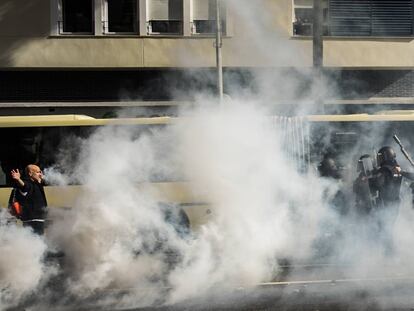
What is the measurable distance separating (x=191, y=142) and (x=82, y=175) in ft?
4.49

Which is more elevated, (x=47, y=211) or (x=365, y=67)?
(x=365, y=67)

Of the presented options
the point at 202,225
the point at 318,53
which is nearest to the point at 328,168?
the point at 202,225

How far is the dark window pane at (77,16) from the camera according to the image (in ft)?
52.9

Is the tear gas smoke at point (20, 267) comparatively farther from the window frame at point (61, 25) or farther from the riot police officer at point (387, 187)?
the window frame at point (61, 25)

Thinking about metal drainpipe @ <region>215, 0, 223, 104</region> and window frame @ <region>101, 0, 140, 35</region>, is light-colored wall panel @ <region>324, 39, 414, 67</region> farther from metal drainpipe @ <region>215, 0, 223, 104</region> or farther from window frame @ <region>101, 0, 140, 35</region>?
window frame @ <region>101, 0, 140, 35</region>

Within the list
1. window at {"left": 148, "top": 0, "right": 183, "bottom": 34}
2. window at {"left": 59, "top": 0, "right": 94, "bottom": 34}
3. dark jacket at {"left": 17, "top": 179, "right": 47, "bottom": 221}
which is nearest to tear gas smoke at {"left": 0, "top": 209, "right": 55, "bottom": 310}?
dark jacket at {"left": 17, "top": 179, "right": 47, "bottom": 221}

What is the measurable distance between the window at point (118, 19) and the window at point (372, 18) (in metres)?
5.38

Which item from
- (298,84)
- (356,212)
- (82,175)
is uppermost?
(298,84)

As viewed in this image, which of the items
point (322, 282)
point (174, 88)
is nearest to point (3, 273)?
point (322, 282)

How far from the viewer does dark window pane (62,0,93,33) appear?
52.9 ft

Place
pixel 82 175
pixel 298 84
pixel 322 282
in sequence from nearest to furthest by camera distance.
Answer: pixel 322 282 → pixel 82 175 → pixel 298 84

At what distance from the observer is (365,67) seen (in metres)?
16.1

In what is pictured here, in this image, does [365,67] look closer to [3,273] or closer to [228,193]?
[228,193]

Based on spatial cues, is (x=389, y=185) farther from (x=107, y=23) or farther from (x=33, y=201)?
(x=107, y=23)
